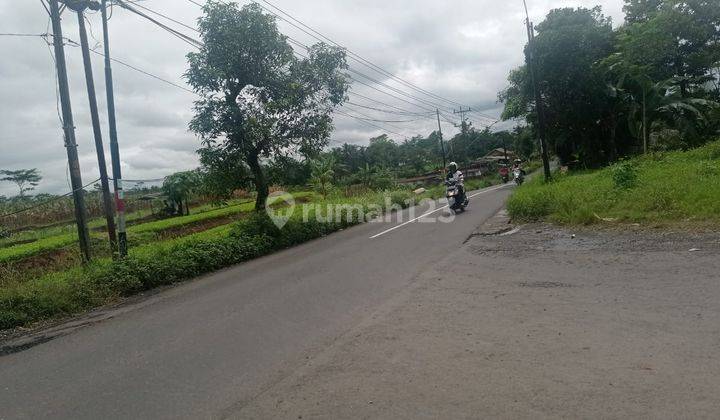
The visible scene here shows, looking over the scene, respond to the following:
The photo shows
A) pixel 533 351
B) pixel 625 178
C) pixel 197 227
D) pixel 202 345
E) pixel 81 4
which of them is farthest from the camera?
pixel 197 227

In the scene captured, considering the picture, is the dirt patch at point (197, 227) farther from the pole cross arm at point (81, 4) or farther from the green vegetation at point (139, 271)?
the pole cross arm at point (81, 4)

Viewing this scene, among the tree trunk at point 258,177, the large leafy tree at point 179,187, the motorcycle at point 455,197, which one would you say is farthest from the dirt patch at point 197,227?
the motorcycle at point 455,197

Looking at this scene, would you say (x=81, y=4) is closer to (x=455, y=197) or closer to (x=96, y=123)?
(x=96, y=123)

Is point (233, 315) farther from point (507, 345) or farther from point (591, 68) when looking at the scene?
point (591, 68)

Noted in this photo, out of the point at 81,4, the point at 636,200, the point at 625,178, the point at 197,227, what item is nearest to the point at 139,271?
the point at 81,4

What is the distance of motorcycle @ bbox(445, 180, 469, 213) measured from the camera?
63.4 feet

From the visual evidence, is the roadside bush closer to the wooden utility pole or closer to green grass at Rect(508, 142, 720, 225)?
green grass at Rect(508, 142, 720, 225)

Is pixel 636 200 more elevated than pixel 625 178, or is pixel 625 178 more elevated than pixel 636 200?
pixel 625 178

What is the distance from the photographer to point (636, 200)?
40.2 ft

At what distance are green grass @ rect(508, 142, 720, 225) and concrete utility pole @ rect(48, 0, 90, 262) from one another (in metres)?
11.5

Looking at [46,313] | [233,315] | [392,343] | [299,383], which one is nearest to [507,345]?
[392,343]

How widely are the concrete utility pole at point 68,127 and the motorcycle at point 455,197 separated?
42.5 feet

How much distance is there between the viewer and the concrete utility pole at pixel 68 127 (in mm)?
11195

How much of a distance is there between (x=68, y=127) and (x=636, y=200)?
14.0m
